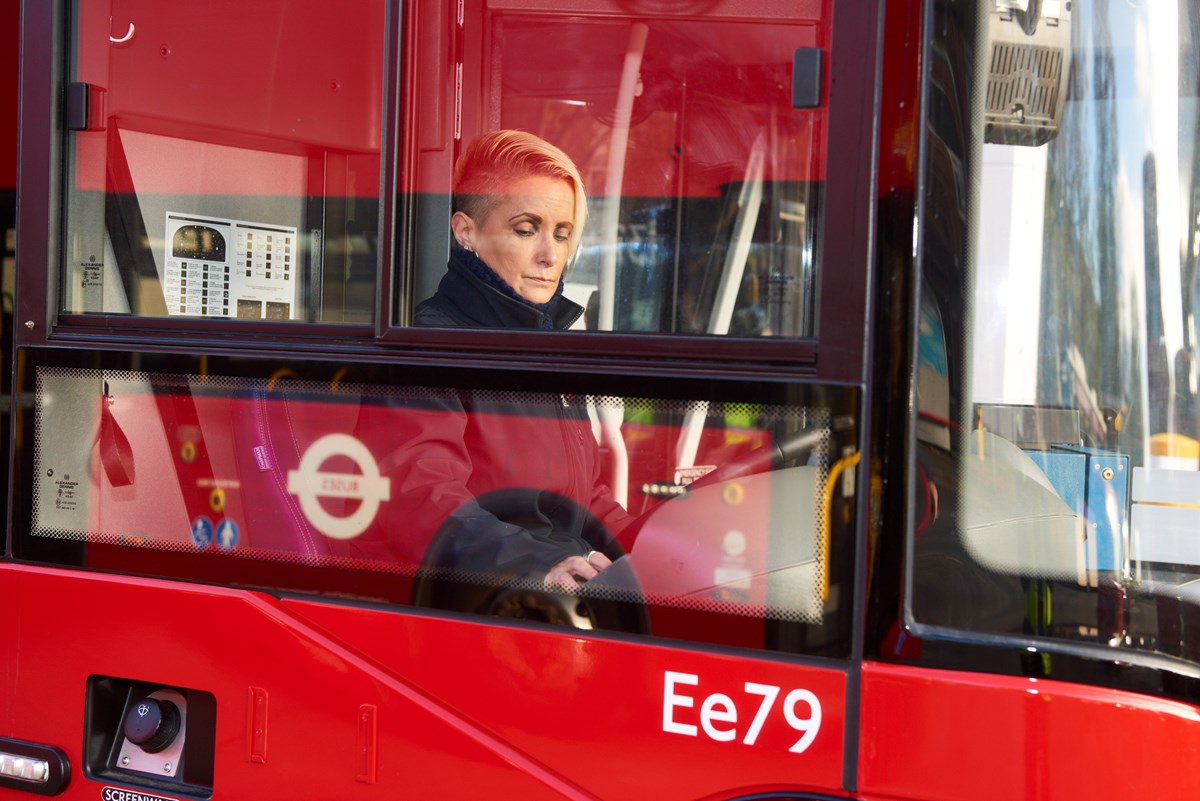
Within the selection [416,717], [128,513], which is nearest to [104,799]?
[128,513]

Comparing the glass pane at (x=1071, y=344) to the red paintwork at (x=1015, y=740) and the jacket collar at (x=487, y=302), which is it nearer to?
the red paintwork at (x=1015, y=740)

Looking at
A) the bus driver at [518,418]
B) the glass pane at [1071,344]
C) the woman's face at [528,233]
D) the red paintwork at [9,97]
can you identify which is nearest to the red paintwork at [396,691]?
the bus driver at [518,418]

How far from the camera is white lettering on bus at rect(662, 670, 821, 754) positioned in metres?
1.76

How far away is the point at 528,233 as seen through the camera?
2.14 meters

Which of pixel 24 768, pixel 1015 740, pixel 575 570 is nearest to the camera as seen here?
pixel 1015 740

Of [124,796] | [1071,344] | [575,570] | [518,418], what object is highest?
[1071,344]

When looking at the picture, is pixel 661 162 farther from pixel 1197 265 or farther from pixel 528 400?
pixel 1197 265

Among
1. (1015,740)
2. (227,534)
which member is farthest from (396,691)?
(1015,740)

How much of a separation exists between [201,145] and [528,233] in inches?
29.3

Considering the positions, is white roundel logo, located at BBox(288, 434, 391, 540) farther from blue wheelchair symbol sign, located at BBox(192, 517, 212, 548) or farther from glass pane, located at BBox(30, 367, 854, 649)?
blue wheelchair symbol sign, located at BBox(192, 517, 212, 548)

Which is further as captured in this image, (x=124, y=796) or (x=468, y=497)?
(x=124, y=796)

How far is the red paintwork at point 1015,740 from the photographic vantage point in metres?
1.61

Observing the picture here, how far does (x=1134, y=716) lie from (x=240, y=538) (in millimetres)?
1584

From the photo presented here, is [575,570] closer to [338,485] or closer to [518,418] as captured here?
[518,418]
